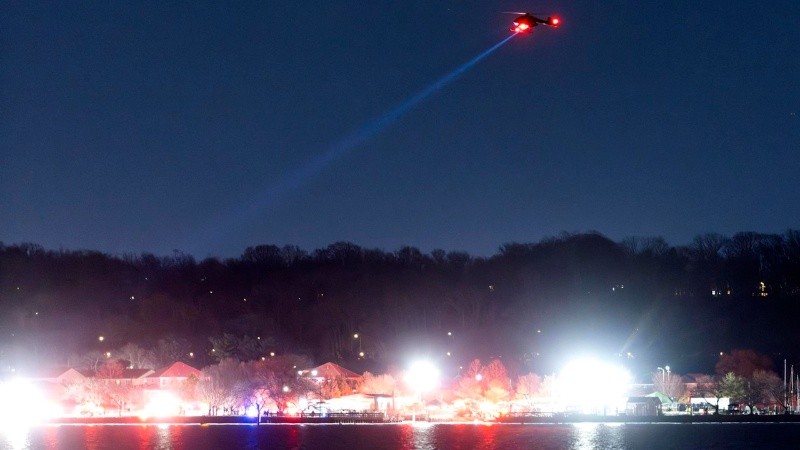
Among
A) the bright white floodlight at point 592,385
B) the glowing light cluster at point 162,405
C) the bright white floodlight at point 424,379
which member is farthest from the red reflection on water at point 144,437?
the bright white floodlight at point 592,385

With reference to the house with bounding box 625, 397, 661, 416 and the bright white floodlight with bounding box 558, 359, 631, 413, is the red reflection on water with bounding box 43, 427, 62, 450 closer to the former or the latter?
the bright white floodlight with bounding box 558, 359, 631, 413

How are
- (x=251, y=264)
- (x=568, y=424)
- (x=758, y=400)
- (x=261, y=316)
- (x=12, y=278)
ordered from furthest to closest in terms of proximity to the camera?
(x=251, y=264)
(x=12, y=278)
(x=261, y=316)
(x=758, y=400)
(x=568, y=424)

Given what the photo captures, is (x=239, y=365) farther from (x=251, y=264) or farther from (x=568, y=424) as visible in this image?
(x=251, y=264)

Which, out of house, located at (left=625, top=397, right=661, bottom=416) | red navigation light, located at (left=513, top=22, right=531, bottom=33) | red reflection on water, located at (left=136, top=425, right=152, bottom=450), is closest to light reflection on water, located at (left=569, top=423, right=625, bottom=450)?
house, located at (left=625, top=397, right=661, bottom=416)

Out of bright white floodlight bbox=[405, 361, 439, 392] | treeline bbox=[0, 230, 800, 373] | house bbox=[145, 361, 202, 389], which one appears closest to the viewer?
bright white floodlight bbox=[405, 361, 439, 392]

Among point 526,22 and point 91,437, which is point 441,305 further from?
point 526,22

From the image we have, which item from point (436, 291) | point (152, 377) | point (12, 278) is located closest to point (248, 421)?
point (152, 377)

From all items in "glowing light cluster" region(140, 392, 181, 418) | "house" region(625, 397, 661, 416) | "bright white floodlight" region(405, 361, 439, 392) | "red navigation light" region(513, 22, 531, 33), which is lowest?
"house" region(625, 397, 661, 416)
